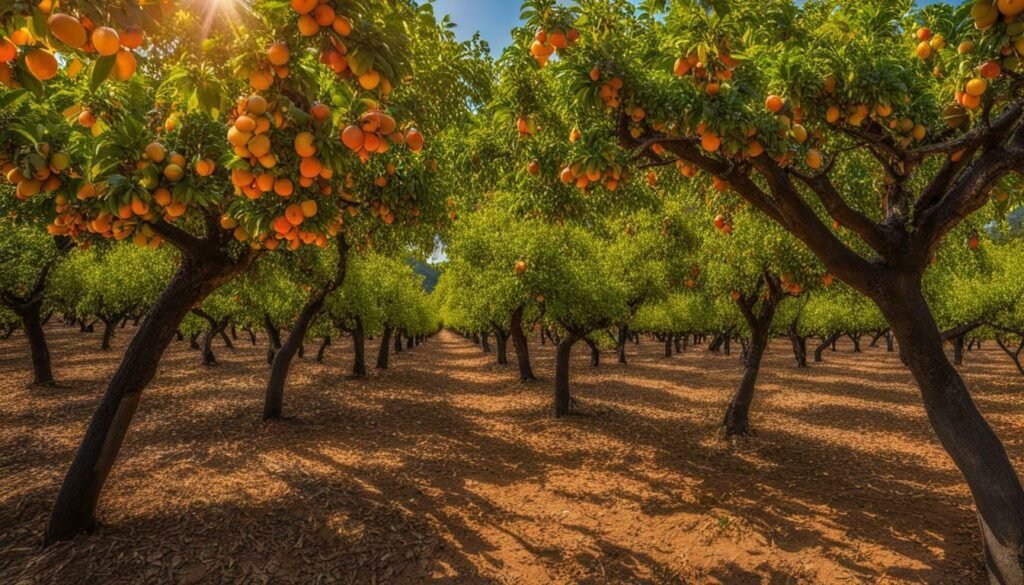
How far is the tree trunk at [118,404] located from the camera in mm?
6445

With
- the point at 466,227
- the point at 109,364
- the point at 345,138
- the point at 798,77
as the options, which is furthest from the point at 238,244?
the point at 109,364

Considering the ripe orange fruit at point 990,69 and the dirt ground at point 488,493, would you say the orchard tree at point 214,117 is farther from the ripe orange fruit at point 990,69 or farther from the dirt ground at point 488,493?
the ripe orange fruit at point 990,69

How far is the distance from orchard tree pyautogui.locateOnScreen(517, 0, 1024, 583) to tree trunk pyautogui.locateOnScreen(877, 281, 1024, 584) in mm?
13

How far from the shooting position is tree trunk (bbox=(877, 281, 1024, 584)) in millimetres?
5082

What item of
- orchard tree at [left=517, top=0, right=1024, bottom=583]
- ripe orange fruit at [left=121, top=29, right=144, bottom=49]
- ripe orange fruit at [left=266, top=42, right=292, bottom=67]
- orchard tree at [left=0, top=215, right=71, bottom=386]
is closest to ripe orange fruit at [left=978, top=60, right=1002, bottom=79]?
orchard tree at [left=517, top=0, right=1024, bottom=583]

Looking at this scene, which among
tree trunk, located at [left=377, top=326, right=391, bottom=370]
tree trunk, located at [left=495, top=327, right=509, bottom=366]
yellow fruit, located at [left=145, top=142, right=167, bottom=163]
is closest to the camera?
yellow fruit, located at [left=145, top=142, right=167, bottom=163]

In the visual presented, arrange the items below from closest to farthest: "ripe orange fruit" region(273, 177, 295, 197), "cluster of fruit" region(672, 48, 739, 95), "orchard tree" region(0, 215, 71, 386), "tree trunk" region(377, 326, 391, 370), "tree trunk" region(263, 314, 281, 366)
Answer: "ripe orange fruit" region(273, 177, 295, 197), "cluster of fruit" region(672, 48, 739, 95), "orchard tree" region(0, 215, 71, 386), "tree trunk" region(263, 314, 281, 366), "tree trunk" region(377, 326, 391, 370)

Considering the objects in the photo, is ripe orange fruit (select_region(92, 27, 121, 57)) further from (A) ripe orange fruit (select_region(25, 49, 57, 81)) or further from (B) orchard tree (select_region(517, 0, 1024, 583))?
(B) orchard tree (select_region(517, 0, 1024, 583))

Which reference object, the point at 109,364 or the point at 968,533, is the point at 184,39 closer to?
the point at 968,533

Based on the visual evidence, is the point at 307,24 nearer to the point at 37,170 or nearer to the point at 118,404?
the point at 37,170

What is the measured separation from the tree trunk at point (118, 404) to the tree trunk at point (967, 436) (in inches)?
347

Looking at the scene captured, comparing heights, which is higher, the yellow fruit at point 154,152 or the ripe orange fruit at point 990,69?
the ripe orange fruit at point 990,69

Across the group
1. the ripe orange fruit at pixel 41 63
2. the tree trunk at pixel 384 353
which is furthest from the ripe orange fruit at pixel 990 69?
the tree trunk at pixel 384 353

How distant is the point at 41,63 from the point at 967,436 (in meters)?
8.24
